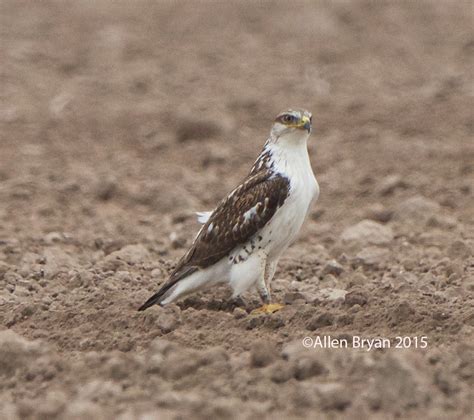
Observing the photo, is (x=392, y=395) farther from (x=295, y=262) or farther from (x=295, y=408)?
(x=295, y=262)

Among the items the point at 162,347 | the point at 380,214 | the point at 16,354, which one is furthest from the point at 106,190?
the point at 162,347

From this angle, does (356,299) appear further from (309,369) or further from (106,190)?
(106,190)

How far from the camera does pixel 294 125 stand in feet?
30.5

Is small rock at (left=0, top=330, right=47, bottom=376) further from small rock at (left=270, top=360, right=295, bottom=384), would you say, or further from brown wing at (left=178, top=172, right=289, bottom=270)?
brown wing at (left=178, top=172, right=289, bottom=270)

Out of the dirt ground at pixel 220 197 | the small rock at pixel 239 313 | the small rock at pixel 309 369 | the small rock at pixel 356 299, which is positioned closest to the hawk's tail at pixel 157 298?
the dirt ground at pixel 220 197

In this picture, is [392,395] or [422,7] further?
[422,7]

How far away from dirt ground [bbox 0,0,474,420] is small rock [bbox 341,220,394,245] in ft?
0.10

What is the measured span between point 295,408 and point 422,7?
54.4ft

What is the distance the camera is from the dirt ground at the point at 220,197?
7.32 meters

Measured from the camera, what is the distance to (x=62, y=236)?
1196cm

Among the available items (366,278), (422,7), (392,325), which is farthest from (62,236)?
(422,7)

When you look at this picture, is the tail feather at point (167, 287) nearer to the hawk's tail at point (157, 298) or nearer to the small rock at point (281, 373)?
the hawk's tail at point (157, 298)

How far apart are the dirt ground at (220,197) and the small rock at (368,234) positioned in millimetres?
31

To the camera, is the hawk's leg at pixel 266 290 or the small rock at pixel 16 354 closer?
the small rock at pixel 16 354
